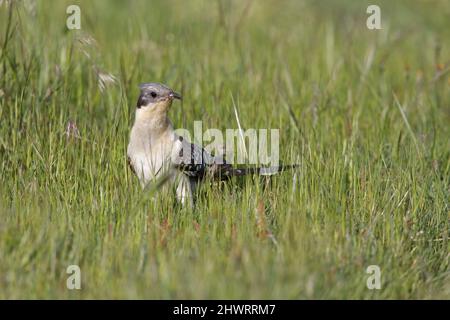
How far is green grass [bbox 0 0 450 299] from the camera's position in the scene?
4180 mm

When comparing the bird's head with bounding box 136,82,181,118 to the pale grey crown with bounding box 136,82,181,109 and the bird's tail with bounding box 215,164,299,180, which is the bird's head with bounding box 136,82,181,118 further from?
the bird's tail with bounding box 215,164,299,180

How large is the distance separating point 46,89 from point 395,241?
3.05 m

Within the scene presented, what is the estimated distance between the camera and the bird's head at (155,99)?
5621mm

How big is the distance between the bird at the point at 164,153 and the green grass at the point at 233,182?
0.11 metres

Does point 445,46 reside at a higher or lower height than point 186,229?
higher

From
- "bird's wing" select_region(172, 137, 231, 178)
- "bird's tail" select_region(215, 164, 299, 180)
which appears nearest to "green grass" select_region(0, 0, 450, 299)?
"bird's tail" select_region(215, 164, 299, 180)

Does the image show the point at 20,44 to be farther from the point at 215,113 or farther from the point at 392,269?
the point at 392,269

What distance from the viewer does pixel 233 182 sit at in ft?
18.2

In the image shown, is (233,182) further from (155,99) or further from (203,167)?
(155,99)

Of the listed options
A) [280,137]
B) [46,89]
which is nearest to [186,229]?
[280,137]

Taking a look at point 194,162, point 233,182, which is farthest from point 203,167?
point 233,182

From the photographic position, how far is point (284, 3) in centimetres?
1157

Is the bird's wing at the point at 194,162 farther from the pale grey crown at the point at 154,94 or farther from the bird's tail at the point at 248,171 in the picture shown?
the pale grey crown at the point at 154,94

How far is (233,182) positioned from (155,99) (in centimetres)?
76
